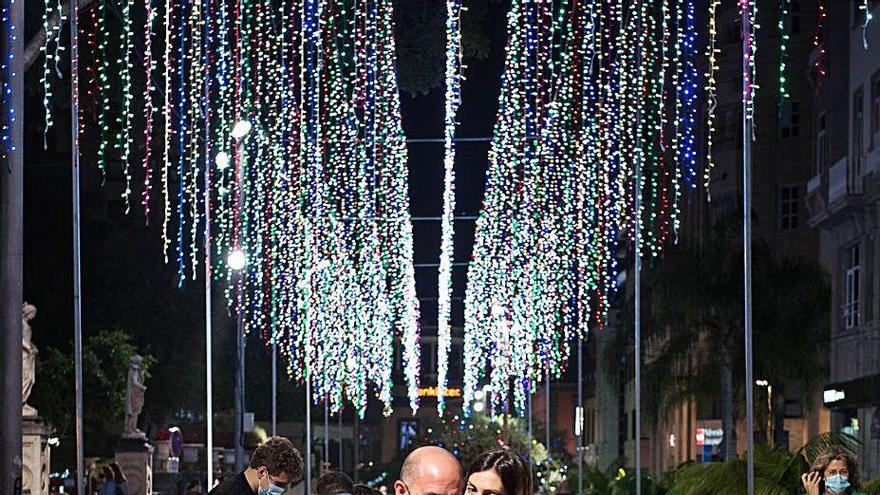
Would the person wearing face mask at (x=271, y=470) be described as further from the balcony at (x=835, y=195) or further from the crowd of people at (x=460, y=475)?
the balcony at (x=835, y=195)

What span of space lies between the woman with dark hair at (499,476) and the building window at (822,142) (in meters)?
38.5

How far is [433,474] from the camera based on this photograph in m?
6.23

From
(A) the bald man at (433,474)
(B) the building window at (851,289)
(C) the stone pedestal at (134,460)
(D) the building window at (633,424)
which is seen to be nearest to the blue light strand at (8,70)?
(A) the bald man at (433,474)

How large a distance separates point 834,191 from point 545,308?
14.9 m

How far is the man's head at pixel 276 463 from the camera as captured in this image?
35.3ft

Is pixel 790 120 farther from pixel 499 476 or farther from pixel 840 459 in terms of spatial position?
pixel 499 476

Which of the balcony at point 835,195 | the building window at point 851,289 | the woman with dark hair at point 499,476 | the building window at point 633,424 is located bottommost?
the building window at point 633,424

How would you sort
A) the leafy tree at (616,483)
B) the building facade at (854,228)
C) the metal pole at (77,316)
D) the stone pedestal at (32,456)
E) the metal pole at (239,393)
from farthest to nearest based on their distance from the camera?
the metal pole at (239,393) → the building facade at (854,228) → the leafy tree at (616,483) → the stone pedestal at (32,456) → the metal pole at (77,316)

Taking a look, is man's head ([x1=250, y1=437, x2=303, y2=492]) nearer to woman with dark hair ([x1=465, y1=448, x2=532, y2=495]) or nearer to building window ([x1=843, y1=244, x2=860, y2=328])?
woman with dark hair ([x1=465, y1=448, x2=532, y2=495])

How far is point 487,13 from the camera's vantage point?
35.6 metres

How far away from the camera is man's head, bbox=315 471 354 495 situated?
10.6 meters

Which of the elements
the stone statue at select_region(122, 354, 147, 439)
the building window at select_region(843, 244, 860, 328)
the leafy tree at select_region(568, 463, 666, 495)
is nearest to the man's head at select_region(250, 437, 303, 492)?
the leafy tree at select_region(568, 463, 666, 495)

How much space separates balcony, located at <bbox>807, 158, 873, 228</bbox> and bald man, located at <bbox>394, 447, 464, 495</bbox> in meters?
33.9

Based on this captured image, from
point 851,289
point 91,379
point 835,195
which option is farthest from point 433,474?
point 91,379
